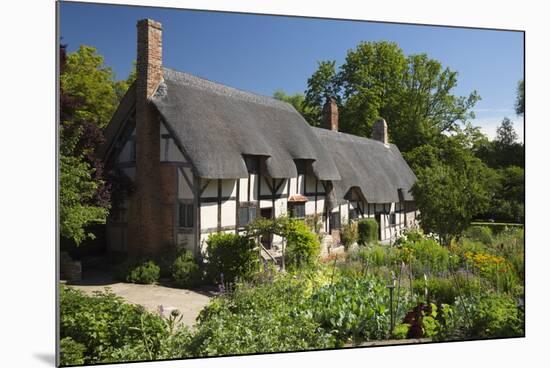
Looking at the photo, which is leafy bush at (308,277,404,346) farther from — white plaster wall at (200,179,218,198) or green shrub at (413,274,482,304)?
white plaster wall at (200,179,218,198)

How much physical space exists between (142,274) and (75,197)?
1312 mm

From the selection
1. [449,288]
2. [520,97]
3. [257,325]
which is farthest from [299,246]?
[520,97]

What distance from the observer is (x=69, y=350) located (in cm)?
617

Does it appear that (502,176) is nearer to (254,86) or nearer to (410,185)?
(410,185)

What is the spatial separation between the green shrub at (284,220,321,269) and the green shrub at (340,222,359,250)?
54cm

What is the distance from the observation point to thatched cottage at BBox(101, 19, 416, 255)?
7273 mm

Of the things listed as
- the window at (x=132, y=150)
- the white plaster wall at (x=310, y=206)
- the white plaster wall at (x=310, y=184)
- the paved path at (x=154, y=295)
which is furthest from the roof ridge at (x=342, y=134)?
the paved path at (x=154, y=295)

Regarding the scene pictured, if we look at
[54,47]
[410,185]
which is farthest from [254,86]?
[410,185]

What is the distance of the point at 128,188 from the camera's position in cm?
721

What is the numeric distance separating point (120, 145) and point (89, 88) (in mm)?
780

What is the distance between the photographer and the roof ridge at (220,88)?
23.6 ft

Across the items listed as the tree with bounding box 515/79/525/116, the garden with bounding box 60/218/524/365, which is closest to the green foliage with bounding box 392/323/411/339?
the garden with bounding box 60/218/524/365

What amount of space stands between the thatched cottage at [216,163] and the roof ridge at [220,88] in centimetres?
2

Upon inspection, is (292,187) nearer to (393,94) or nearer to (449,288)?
(393,94)
